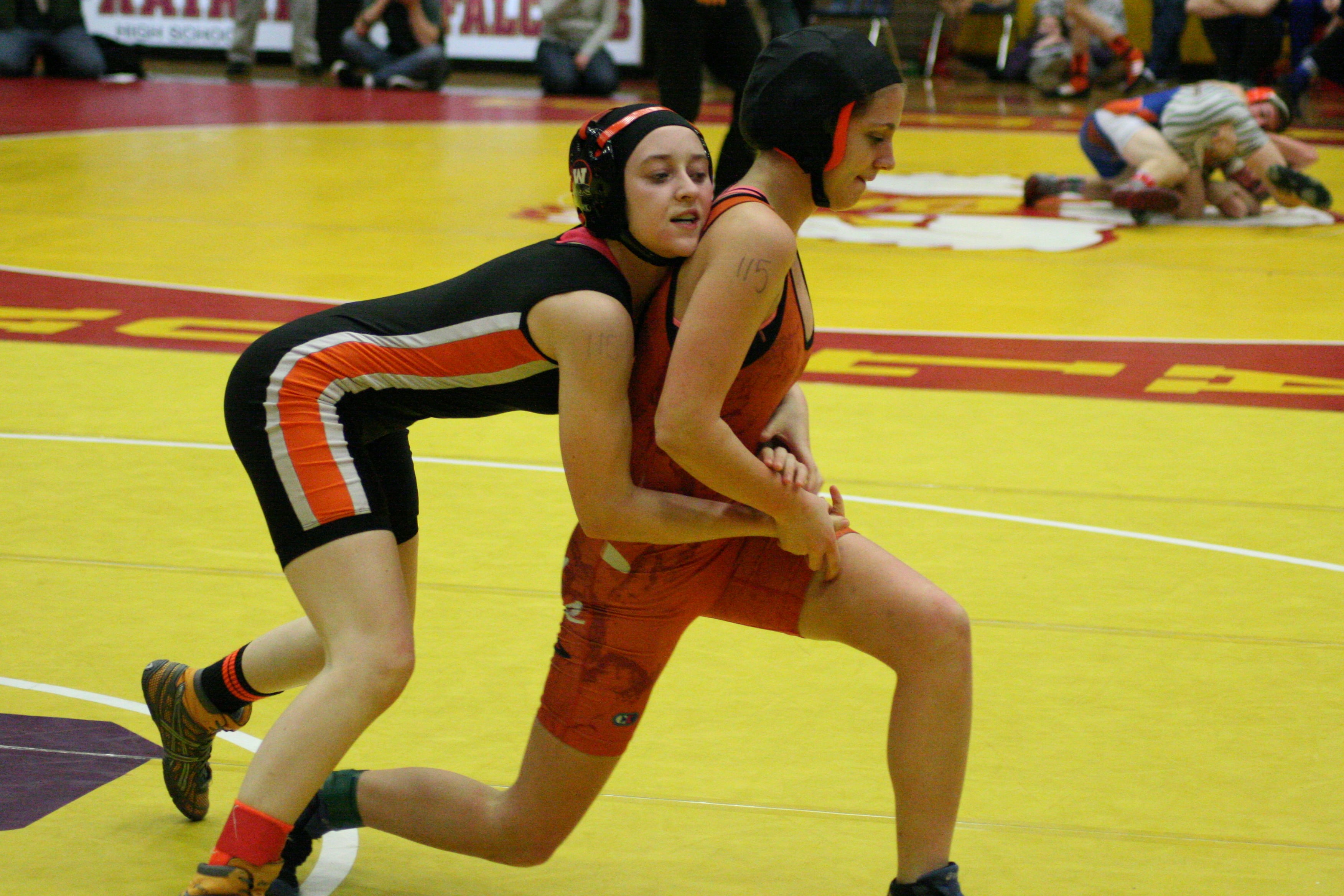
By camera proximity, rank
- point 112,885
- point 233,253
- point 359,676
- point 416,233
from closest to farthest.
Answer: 1. point 359,676
2. point 112,885
3. point 233,253
4. point 416,233

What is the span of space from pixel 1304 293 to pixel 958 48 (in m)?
11.8

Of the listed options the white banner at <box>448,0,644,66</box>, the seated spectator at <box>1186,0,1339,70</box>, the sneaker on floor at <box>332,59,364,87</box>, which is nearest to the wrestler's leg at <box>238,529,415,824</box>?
the seated spectator at <box>1186,0,1339,70</box>

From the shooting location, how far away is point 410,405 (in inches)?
90.1

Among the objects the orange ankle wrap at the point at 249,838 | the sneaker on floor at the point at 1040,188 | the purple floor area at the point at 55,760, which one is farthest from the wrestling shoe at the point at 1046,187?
the orange ankle wrap at the point at 249,838

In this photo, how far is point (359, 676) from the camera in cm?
209

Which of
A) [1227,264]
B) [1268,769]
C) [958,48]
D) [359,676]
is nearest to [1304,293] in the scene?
[1227,264]

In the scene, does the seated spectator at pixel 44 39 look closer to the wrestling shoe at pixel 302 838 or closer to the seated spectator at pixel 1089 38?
the seated spectator at pixel 1089 38

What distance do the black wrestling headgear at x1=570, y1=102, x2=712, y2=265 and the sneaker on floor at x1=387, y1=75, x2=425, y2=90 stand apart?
13660 millimetres

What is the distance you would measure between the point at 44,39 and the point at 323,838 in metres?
14.2

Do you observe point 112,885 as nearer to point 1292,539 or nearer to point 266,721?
point 266,721

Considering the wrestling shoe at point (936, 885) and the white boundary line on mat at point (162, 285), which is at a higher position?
the wrestling shoe at point (936, 885)

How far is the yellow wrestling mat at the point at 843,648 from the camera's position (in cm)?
250

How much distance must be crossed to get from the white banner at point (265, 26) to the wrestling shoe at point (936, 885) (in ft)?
50.7

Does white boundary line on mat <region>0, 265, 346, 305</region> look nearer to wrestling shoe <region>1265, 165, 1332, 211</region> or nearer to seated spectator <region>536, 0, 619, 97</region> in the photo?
wrestling shoe <region>1265, 165, 1332, 211</region>
